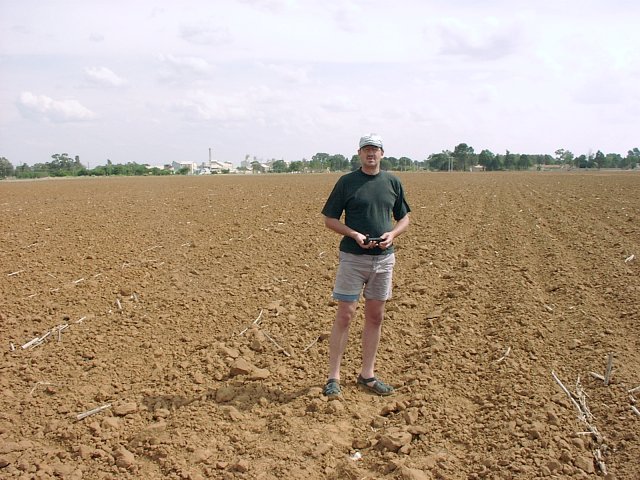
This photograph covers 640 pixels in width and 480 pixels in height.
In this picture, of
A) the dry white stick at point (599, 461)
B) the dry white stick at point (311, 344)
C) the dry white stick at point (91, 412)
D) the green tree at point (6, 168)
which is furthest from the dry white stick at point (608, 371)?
the green tree at point (6, 168)

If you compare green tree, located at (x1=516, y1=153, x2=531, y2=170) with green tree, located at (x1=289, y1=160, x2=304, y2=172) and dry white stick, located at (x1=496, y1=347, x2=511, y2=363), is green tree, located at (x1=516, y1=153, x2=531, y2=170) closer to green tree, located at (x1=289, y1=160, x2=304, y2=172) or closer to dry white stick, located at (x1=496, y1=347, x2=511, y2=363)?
green tree, located at (x1=289, y1=160, x2=304, y2=172)

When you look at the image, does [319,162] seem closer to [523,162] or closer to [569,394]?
[523,162]

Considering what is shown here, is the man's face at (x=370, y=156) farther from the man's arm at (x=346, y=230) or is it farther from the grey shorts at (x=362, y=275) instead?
the grey shorts at (x=362, y=275)

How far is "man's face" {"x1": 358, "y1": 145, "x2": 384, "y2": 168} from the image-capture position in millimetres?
4133

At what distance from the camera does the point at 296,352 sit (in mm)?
5391

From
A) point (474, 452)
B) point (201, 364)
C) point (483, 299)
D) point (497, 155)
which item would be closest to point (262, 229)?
point (483, 299)

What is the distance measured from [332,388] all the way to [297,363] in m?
0.76

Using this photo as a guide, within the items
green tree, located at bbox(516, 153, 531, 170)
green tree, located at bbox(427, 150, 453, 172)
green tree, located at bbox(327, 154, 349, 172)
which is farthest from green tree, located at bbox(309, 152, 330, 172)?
green tree, located at bbox(516, 153, 531, 170)

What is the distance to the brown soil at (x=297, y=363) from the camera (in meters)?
3.72

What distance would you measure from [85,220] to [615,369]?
10855 millimetres

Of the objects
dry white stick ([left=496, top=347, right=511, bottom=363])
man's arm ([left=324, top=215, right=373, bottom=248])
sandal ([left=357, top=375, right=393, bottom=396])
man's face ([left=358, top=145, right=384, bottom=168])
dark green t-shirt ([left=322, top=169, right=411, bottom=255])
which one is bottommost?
sandal ([left=357, top=375, right=393, bottom=396])

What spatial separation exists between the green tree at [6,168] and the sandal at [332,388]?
81193 millimetres

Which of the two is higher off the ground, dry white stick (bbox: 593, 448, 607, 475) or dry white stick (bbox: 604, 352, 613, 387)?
dry white stick (bbox: 604, 352, 613, 387)

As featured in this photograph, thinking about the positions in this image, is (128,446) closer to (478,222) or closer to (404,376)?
(404,376)
